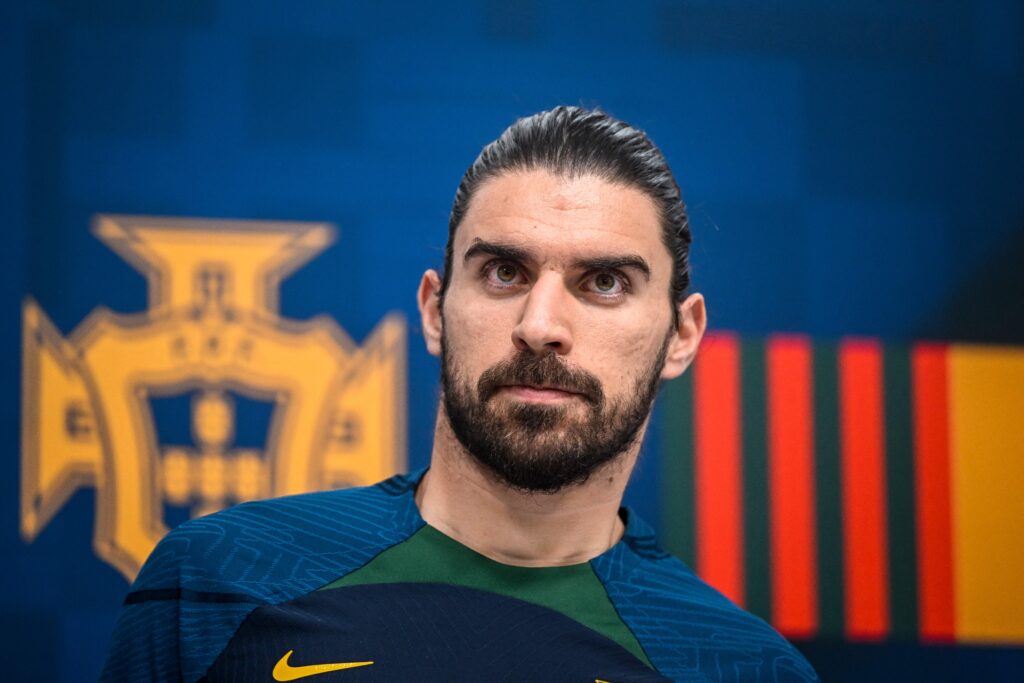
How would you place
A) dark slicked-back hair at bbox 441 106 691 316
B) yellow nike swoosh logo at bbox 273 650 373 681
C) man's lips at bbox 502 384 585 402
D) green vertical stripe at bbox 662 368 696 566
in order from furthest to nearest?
1. green vertical stripe at bbox 662 368 696 566
2. dark slicked-back hair at bbox 441 106 691 316
3. man's lips at bbox 502 384 585 402
4. yellow nike swoosh logo at bbox 273 650 373 681

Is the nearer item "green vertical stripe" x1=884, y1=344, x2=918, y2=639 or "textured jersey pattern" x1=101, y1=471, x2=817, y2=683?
"textured jersey pattern" x1=101, y1=471, x2=817, y2=683

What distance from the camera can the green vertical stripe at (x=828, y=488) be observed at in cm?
203

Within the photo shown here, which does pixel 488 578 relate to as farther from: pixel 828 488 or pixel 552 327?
pixel 828 488

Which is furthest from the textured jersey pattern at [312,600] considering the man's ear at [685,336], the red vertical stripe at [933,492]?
the red vertical stripe at [933,492]

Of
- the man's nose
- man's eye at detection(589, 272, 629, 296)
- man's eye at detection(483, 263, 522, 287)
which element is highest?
man's eye at detection(483, 263, 522, 287)

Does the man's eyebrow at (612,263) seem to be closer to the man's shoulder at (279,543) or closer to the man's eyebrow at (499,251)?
the man's eyebrow at (499,251)

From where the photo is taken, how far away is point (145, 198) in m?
1.90

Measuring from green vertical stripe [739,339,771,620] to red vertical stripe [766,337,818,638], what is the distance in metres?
0.01

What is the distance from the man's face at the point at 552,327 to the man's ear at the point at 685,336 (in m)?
0.07

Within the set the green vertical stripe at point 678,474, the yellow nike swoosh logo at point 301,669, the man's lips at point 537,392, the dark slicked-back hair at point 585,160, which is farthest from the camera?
the green vertical stripe at point 678,474

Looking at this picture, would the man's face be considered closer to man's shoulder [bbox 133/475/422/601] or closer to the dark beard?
the dark beard

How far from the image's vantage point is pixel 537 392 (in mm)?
1236

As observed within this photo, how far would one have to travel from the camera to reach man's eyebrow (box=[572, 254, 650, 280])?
1.28 m

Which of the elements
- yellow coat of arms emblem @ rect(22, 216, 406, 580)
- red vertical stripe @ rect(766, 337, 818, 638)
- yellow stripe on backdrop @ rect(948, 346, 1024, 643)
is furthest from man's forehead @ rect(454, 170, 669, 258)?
yellow stripe on backdrop @ rect(948, 346, 1024, 643)
